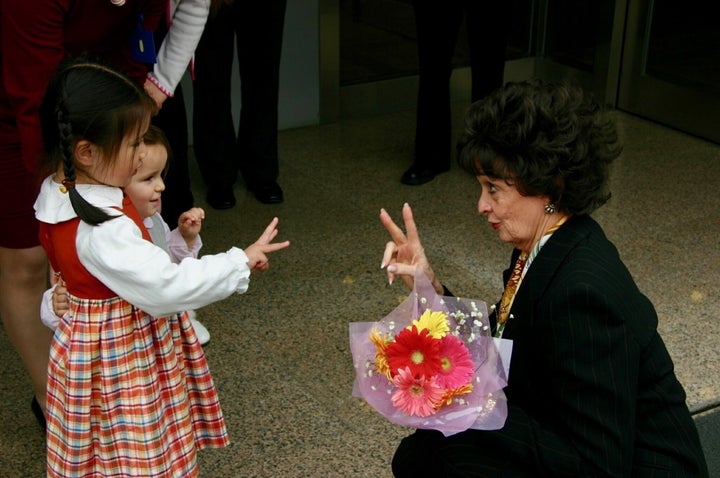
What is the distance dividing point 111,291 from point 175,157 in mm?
1960

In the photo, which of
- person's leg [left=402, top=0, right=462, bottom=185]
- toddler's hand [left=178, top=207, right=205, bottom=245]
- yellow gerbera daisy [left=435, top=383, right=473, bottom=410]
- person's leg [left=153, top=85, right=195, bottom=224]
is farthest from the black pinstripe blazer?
person's leg [left=402, top=0, right=462, bottom=185]

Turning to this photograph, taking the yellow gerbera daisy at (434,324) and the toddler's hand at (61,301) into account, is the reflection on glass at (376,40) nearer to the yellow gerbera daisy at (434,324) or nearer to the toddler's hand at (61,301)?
the toddler's hand at (61,301)

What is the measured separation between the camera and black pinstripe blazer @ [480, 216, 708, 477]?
2.02 m

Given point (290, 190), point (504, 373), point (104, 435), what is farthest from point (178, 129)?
point (504, 373)

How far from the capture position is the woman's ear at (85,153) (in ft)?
7.45

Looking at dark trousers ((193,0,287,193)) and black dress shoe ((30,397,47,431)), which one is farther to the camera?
dark trousers ((193,0,287,193))

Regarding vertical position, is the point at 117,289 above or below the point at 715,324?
above

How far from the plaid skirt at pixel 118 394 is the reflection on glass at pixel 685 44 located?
421 cm

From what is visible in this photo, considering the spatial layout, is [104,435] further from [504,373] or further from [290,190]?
[290,190]

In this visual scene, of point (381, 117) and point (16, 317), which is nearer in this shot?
point (16, 317)

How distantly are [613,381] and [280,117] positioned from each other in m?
4.01

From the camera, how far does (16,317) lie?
117 inches

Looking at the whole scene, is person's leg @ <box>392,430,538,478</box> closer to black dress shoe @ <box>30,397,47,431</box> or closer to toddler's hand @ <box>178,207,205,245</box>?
toddler's hand @ <box>178,207,205,245</box>

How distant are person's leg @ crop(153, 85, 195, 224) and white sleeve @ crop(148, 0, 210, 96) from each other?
971 mm
